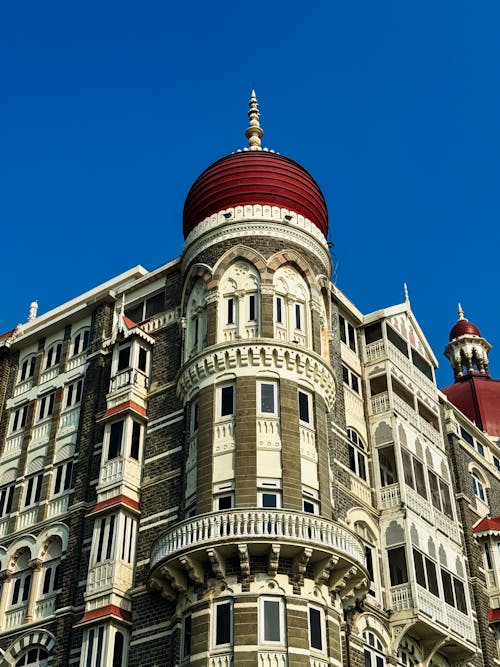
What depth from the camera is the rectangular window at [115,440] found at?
130 feet

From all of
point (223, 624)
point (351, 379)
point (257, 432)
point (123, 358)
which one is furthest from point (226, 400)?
point (351, 379)

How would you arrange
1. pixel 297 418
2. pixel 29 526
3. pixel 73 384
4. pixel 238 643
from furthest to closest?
pixel 73 384 < pixel 29 526 < pixel 297 418 < pixel 238 643

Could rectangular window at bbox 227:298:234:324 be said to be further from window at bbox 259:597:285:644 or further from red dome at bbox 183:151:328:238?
window at bbox 259:597:285:644

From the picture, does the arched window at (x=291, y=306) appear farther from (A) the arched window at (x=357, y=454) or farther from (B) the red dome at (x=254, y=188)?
(A) the arched window at (x=357, y=454)

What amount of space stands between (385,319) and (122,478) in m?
14.7

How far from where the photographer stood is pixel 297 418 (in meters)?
36.2

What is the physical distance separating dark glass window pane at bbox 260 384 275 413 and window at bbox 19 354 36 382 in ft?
51.1

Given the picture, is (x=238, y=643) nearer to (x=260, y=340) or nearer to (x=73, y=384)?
(x=260, y=340)

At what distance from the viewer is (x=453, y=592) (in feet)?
134

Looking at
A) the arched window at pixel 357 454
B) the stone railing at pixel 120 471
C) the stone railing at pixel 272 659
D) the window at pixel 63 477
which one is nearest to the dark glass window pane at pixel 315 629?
the stone railing at pixel 272 659

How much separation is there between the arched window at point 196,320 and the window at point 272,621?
36.2ft

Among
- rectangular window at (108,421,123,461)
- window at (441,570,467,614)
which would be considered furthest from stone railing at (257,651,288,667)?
window at (441,570,467,614)

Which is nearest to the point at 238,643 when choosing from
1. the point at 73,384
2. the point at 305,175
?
the point at 73,384

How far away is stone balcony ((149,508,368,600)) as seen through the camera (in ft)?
105
